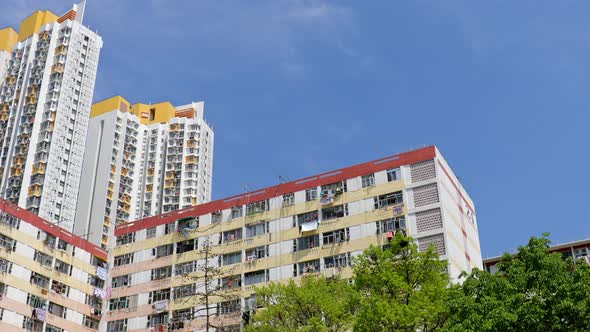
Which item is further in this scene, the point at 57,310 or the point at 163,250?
the point at 163,250

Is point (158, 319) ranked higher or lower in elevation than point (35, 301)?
lower

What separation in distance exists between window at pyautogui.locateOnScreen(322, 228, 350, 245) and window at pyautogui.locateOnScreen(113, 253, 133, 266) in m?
19.9

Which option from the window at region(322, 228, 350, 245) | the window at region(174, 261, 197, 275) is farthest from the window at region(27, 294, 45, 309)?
the window at region(322, 228, 350, 245)

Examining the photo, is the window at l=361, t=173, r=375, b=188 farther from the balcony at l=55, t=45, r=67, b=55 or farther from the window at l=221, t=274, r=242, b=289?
the balcony at l=55, t=45, r=67, b=55

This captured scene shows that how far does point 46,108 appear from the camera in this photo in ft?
321

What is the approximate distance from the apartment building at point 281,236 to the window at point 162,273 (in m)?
0.09

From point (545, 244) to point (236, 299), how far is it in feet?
104

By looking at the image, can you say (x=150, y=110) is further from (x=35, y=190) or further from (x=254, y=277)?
(x=254, y=277)

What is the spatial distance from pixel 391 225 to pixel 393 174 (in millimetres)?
4324

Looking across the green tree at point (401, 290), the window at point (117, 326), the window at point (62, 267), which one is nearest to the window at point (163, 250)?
the window at point (117, 326)

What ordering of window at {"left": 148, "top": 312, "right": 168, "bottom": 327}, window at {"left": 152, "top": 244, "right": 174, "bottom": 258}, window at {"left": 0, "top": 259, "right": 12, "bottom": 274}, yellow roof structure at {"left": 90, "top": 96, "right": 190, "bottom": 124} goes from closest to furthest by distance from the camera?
window at {"left": 0, "top": 259, "right": 12, "bottom": 274} < window at {"left": 148, "top": 312, "right": 168, "bottom": 327} < window at {"left": 152, "top": 244, "right": 174, "bottom": 258} < yellow roof structure at {"left": 90, "top": 96, "right": 190, "bottom": 124}

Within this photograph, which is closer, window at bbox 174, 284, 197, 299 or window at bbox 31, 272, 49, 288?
window at bbox 31, 272, 49, 288

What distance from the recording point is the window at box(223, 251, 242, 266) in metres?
55.9

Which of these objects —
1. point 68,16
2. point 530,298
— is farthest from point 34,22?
point 530,298
